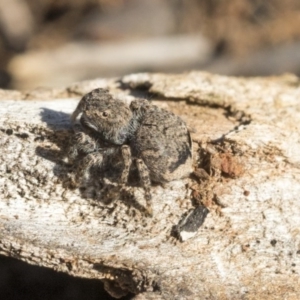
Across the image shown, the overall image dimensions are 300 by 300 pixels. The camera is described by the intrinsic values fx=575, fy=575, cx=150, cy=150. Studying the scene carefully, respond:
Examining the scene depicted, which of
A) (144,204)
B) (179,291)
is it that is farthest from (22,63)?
(179,291)

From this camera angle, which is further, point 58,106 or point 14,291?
point 58,106

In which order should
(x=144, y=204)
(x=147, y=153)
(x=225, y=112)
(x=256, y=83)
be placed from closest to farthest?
(x=144, y=204) → (x=147, y=153) → (x=225, y=112) → (x=256, y=83)

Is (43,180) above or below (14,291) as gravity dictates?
above

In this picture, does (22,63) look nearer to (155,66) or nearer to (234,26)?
(155,66)

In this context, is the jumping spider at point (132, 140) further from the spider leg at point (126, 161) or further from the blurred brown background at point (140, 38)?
the blurred brown background at point (140, 38)

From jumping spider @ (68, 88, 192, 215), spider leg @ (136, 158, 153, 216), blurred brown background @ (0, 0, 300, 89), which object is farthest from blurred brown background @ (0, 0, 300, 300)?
spider leg @ (136, 158, 153, 216)

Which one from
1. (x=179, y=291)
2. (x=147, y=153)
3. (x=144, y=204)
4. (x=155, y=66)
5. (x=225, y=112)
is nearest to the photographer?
(x=179, y=291)

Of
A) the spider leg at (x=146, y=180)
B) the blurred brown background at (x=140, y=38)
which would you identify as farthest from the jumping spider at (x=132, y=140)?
the blurred brown background at (x=140, y=38)
